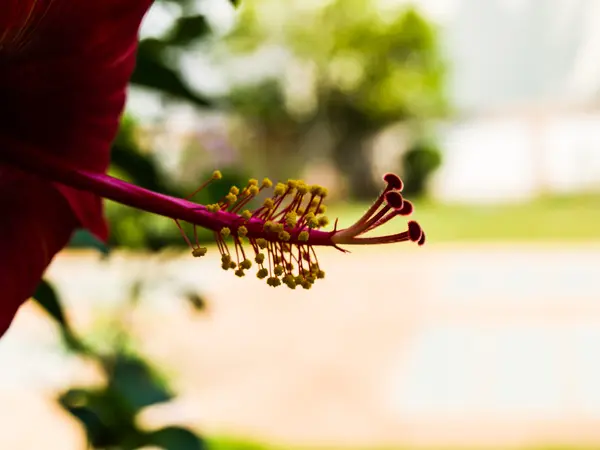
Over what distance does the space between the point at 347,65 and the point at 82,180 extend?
28.3ft

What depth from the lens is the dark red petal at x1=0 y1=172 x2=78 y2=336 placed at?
354mm

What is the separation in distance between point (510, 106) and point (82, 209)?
9.67 meters

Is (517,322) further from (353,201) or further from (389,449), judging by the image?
(353,201)

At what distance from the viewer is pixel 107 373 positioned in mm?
683

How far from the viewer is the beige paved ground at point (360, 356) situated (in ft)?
7.39

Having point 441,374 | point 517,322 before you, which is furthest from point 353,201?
point 441,374

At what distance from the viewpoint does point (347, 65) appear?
8781mm

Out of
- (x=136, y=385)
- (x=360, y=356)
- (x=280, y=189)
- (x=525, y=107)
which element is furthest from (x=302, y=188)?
(x=525, y=107)

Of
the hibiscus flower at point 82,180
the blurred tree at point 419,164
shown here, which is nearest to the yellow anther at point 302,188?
the hibiscus flower at point 82,180

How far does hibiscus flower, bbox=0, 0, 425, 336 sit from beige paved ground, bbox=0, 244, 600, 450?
0.60 meters

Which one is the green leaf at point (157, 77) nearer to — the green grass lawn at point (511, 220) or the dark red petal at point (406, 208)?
the dark red petal at point (406, 208)

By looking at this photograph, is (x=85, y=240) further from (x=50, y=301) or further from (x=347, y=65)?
(x=347, y=65)

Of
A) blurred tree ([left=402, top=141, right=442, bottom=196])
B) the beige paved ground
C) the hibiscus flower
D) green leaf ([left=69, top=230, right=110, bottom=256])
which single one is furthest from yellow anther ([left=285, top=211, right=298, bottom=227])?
blurred tree ([left=402, top=141, right=442, bottom=196])

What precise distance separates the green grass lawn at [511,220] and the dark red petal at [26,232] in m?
5.45
